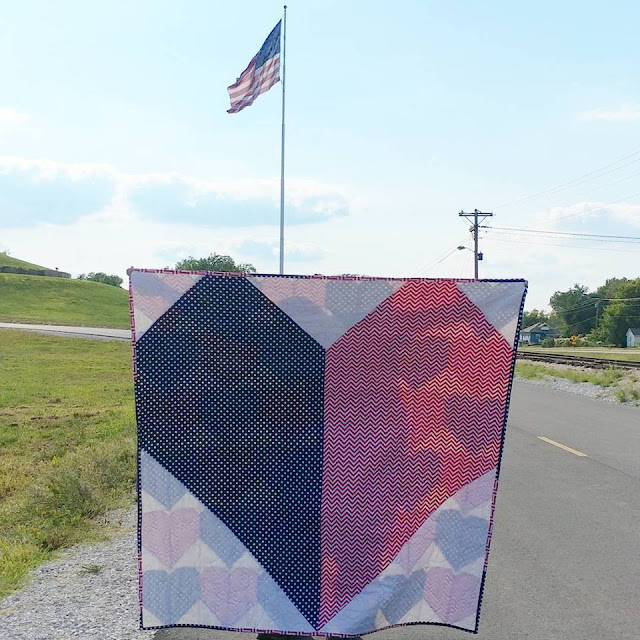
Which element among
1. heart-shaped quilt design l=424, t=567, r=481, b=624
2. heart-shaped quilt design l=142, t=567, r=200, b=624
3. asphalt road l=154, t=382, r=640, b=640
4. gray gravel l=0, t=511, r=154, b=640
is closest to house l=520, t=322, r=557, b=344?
asphalt road l=154, t=382, r=640, b=640

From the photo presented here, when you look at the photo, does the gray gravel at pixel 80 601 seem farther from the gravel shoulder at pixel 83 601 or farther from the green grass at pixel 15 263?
the green grass at pixel 15 263

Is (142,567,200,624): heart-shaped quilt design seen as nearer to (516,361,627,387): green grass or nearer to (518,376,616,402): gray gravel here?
(518,376,616,402): gray gravel

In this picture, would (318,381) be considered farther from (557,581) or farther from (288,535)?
(557,581)

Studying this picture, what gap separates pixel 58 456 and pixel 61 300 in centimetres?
7898

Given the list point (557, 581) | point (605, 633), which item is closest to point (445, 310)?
point (605, 633)

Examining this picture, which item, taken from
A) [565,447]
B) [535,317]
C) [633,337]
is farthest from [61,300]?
[535,317]

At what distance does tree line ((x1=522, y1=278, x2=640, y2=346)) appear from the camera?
111156mm

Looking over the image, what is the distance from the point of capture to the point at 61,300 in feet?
285

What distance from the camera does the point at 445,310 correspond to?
3564 millimetres

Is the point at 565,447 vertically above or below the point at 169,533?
below

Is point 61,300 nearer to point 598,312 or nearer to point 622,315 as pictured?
point 622,315

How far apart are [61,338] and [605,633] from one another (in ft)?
137

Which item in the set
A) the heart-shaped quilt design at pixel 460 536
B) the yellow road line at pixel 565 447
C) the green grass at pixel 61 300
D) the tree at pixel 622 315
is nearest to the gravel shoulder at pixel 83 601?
the heart-shaped quilt design at pixel 460 536

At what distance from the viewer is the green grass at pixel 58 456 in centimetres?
671
